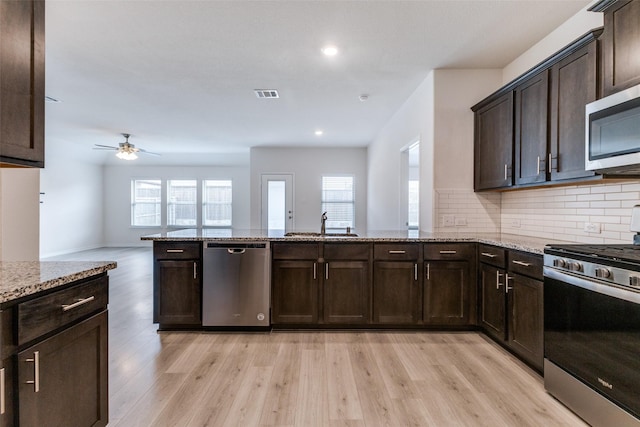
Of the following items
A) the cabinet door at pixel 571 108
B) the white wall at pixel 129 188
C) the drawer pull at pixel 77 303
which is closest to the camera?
the drawer pull at pixel 77 303

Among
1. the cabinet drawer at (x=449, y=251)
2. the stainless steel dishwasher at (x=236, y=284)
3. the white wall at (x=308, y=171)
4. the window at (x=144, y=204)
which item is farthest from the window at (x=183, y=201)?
the cabinet drawer at (x=449, y=251)

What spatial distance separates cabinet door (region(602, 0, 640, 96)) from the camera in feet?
5.92

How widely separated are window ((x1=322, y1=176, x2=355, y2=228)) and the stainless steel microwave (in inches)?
253

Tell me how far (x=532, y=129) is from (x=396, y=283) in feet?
5.75

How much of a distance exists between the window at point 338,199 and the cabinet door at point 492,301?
215 inches

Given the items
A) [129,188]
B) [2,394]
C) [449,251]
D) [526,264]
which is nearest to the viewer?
[2,394]

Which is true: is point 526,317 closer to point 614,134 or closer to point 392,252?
point 392,252

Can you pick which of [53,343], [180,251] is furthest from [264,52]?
[53,343]

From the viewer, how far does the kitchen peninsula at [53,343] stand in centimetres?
111

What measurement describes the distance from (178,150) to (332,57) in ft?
21.4

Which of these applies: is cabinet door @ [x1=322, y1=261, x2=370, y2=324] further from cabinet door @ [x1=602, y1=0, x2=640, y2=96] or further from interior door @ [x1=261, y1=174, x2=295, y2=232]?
interior door @ [x1=261, y1=174, x2=295, y2=232]

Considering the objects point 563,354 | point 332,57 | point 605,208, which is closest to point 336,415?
point 563,354

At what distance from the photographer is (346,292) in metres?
3.19

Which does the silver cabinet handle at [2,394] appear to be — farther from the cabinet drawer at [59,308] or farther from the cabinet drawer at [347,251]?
the cabinet drawer at [347,251]
